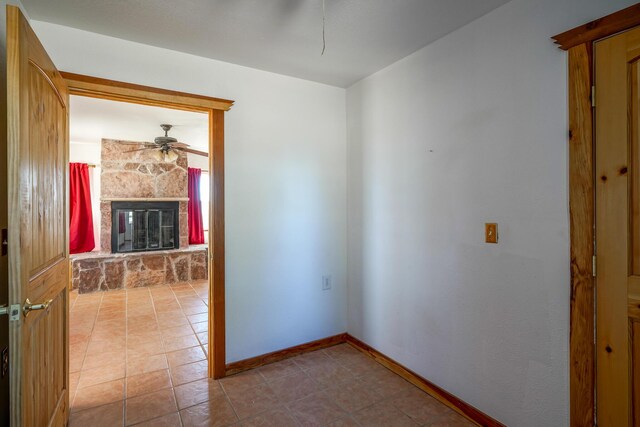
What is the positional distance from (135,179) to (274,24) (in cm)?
476

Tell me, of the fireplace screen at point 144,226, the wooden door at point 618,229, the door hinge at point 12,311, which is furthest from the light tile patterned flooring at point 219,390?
the fireplace screen at point 144,226

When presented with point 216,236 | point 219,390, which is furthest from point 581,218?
point 219,390

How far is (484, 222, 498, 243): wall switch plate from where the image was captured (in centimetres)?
192

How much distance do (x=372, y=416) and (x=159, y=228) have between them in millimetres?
5141

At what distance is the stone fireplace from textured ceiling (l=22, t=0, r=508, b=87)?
3.99m

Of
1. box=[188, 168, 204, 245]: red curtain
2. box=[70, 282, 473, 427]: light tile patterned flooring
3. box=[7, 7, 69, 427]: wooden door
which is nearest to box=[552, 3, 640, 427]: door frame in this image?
box=[70, 282, 473, 427]: light tile patterned flooring

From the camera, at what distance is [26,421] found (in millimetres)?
1248

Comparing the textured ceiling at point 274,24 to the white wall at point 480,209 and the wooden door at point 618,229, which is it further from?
the wooden door at point 618,229

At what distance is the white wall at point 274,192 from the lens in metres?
2.53

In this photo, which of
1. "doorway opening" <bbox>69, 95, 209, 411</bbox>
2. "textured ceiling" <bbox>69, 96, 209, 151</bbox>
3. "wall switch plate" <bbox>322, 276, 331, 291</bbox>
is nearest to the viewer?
"doorway opening" <bbox>69, 95, 209, 411</bbox>

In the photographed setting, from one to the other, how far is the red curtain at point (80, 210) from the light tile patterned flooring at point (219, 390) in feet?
9.19

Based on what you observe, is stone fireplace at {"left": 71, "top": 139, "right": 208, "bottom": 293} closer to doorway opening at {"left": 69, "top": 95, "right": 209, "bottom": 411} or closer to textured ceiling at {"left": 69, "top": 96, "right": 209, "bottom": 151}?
doorway opening at {"left": 69, "top": 95, "right": 209, "bottom": 411}

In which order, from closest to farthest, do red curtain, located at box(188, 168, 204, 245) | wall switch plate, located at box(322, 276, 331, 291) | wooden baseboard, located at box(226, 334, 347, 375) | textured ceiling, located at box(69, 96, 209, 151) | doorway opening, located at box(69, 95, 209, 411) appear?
wooden baseboard, located at box(226, 334, 347, 375), doorway opening, located at box(69, 95, 209, 411), wall switch plate, located at box(322, 276, 331, 291), textured ceiling, located at box(69, 96, 209, 151), red curtain, located at box(188, 168, 204, 245)

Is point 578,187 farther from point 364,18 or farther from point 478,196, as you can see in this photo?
point 364,18
